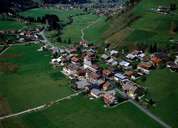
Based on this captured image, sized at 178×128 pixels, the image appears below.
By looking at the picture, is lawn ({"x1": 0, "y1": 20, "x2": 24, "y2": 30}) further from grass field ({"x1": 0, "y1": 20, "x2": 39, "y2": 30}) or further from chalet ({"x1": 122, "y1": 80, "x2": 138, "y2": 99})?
chalet ({"x1": 122, "y1": 80, "x2": 138, "y2": 99})

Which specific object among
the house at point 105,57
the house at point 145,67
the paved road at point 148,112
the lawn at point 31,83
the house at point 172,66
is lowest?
the lawn at point 31,83

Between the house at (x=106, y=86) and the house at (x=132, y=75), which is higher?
the house at (x=132, y=75)

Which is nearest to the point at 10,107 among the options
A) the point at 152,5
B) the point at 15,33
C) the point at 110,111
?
the point at 110,111

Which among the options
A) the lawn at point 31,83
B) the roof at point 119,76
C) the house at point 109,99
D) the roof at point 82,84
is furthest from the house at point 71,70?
the house at point 109,99

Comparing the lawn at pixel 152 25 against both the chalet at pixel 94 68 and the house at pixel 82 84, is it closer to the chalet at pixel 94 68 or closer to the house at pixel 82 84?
the chalet at pixel 94 68

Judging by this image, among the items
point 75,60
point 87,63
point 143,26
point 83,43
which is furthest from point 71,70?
point 143,26

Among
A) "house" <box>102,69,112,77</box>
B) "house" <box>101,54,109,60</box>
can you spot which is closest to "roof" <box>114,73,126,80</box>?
"house" <box>102,69,112,77</box>

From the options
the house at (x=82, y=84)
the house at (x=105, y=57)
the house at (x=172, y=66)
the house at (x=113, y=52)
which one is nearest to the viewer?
the house at (x=82, y=84)

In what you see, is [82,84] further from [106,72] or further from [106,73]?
[106,72]
